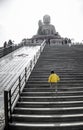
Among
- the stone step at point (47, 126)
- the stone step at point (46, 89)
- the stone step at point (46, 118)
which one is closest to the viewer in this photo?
the stone step at point (47, 126)

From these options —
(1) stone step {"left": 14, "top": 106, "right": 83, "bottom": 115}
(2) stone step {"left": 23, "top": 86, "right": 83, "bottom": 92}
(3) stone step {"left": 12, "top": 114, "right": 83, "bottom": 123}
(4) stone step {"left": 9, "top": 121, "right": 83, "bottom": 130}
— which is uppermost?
(2) stone step {"left": 23, "top": 86, "right": 83, "bottom": 92}

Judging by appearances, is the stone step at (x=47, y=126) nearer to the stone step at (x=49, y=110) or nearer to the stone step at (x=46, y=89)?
the stone step at (x=49, y=110)

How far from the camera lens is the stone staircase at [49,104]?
9.42 meters

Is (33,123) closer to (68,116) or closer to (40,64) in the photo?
(68,116)

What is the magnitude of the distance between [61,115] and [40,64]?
956 cm

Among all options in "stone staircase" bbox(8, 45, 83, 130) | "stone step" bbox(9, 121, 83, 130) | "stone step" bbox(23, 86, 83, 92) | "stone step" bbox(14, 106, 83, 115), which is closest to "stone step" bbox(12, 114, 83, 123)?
"stone staircase" bbox(8, 45, 83, 130)

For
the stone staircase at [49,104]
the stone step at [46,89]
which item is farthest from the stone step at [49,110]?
the stone step at [46,89]

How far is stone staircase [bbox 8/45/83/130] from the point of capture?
9.42 m

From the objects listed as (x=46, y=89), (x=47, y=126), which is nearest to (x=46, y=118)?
(x=47, y=126)

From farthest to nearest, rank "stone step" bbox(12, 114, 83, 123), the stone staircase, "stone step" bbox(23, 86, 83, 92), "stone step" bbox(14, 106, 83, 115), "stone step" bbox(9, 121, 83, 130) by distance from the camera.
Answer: "stone step" bbox(23, 86, 83, 92) < "stone step" bbox(14, 106, 83, 115) < "stone step" bbox(12, 114, 83, 123) < the stone staircase < "stone step" bbox(9, 121, 83, 130)

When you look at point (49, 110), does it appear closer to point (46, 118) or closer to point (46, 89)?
point (46, 118)

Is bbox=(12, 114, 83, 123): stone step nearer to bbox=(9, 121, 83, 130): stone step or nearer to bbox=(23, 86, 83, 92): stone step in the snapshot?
Result: bbox=(9, 121, 83, 130): stone step

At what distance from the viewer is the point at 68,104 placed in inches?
436

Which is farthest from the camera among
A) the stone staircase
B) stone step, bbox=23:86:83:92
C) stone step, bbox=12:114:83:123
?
stone step, bbox=23:86:83:92
